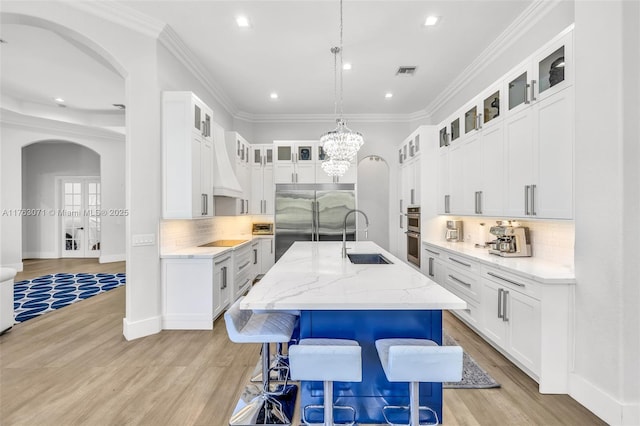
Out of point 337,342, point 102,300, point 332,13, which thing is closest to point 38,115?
point 102,300

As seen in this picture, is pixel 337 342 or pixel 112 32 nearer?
pixel 337 342

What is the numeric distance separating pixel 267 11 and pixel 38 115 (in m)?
6.22

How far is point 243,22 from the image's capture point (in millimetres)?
3316

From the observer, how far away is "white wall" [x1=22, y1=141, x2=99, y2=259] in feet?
26.2

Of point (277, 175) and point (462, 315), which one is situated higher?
point (277, 175)

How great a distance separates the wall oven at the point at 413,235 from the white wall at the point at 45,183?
7258 mm

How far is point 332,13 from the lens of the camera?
125 inches

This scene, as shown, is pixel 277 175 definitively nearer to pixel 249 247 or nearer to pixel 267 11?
pixel 249 247

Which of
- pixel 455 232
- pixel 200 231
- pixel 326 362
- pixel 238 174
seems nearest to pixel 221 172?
pixel 200 231

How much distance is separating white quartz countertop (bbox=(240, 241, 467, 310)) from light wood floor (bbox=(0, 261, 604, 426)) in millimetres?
950

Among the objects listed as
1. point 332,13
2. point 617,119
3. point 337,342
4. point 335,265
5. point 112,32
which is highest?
point 332,13

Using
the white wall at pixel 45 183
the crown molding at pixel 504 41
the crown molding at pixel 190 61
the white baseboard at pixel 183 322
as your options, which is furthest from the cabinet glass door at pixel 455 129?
the white wall at pixel 45 183

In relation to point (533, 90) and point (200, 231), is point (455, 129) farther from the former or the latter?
point (200, 231)

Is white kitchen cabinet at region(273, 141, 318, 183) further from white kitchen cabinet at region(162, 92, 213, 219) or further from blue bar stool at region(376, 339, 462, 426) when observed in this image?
blue bar stool at region(376, 339, 462, 426)
